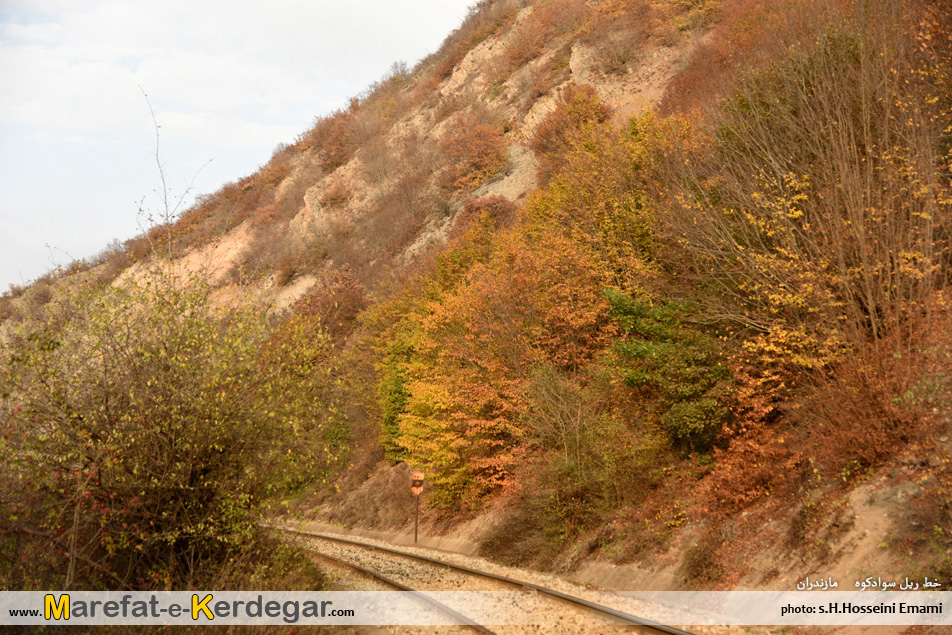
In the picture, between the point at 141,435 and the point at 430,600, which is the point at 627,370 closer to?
the point at 430,600

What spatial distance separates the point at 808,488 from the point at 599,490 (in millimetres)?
6268

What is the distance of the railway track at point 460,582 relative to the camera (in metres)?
9.38

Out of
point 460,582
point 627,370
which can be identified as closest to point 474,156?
point 627,370

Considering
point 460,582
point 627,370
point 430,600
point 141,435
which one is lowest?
point 460,582

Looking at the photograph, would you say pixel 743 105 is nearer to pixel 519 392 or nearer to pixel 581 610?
pixel 519 392

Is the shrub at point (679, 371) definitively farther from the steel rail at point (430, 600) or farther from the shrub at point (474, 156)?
the shrub at point (474, 156)

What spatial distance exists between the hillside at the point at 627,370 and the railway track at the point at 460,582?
105 inches

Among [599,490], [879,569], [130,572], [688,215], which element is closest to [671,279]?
[688,215]

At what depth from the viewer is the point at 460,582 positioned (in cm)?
1350

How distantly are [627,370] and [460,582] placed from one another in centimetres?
735

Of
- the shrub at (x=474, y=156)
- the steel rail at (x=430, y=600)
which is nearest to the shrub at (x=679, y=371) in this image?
the steel rail at (x=430, y=600)

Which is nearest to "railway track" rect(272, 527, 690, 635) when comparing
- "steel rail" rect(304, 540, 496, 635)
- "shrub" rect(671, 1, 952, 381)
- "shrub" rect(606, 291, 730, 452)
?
"steel rail" rect(304, 540, 496, 635)

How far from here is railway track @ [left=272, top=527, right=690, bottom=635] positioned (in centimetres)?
938

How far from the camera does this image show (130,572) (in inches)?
325
